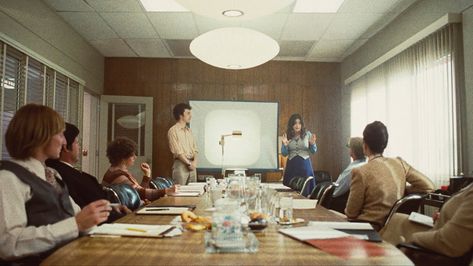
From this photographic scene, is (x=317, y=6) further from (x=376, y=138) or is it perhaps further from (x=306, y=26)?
(x=376, y=138)

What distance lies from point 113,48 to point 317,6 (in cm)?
384

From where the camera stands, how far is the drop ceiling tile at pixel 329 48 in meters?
7.26

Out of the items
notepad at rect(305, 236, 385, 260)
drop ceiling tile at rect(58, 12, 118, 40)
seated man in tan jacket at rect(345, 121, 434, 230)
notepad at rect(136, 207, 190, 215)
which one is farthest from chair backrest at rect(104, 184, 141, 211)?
drop ceiling tile at rect(58, 12, 118, 40)

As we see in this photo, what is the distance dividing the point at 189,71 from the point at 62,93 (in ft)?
8.85

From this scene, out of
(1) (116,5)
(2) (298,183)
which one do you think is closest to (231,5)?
(2) (298,183)

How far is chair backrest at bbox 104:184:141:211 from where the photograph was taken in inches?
109

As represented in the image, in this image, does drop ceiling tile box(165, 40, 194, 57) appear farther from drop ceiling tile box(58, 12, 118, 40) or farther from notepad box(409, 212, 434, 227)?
notepad box(409, 212, 434, 227)

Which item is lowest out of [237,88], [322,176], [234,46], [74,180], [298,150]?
[322,176]

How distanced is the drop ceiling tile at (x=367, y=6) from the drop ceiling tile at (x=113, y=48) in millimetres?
3664

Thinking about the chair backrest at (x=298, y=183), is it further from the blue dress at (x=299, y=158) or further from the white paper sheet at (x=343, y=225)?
the white paper sheet at (x=343, y=225)

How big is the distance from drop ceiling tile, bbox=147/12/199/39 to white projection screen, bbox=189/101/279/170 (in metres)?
1.62

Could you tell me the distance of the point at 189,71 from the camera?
848 cm

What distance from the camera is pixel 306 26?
6.42 m

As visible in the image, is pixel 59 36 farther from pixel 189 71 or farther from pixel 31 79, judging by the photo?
pixel 189 71
